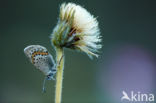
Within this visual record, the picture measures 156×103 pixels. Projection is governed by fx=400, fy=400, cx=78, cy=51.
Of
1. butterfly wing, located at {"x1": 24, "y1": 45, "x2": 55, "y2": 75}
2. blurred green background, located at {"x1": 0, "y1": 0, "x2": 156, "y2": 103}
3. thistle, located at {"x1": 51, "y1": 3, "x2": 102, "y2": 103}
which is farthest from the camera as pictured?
blurred green background, located at {"x1": 0, "y1": 0, "x2": 156, "y2": 103}

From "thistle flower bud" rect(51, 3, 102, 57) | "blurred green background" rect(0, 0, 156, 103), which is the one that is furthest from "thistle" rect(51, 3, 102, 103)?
"blurred green background" rect(0, 0, 156, 103)

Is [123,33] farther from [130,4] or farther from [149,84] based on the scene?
[149,84]

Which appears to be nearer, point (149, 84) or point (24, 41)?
point (149, 84)

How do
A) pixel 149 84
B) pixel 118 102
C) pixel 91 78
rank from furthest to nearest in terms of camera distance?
Result: pixel 91 78
pixel 149 84
pixel 118 102

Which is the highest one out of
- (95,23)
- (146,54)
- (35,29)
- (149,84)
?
(35,29)

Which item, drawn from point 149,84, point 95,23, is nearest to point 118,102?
point 149,84

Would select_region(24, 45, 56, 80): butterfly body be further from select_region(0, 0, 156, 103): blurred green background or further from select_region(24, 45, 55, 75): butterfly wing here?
select_region(0, 0, 156, 103): blurred green background

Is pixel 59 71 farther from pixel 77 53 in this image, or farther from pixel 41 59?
pixel 77 53

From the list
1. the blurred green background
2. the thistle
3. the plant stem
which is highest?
the blurred green background
